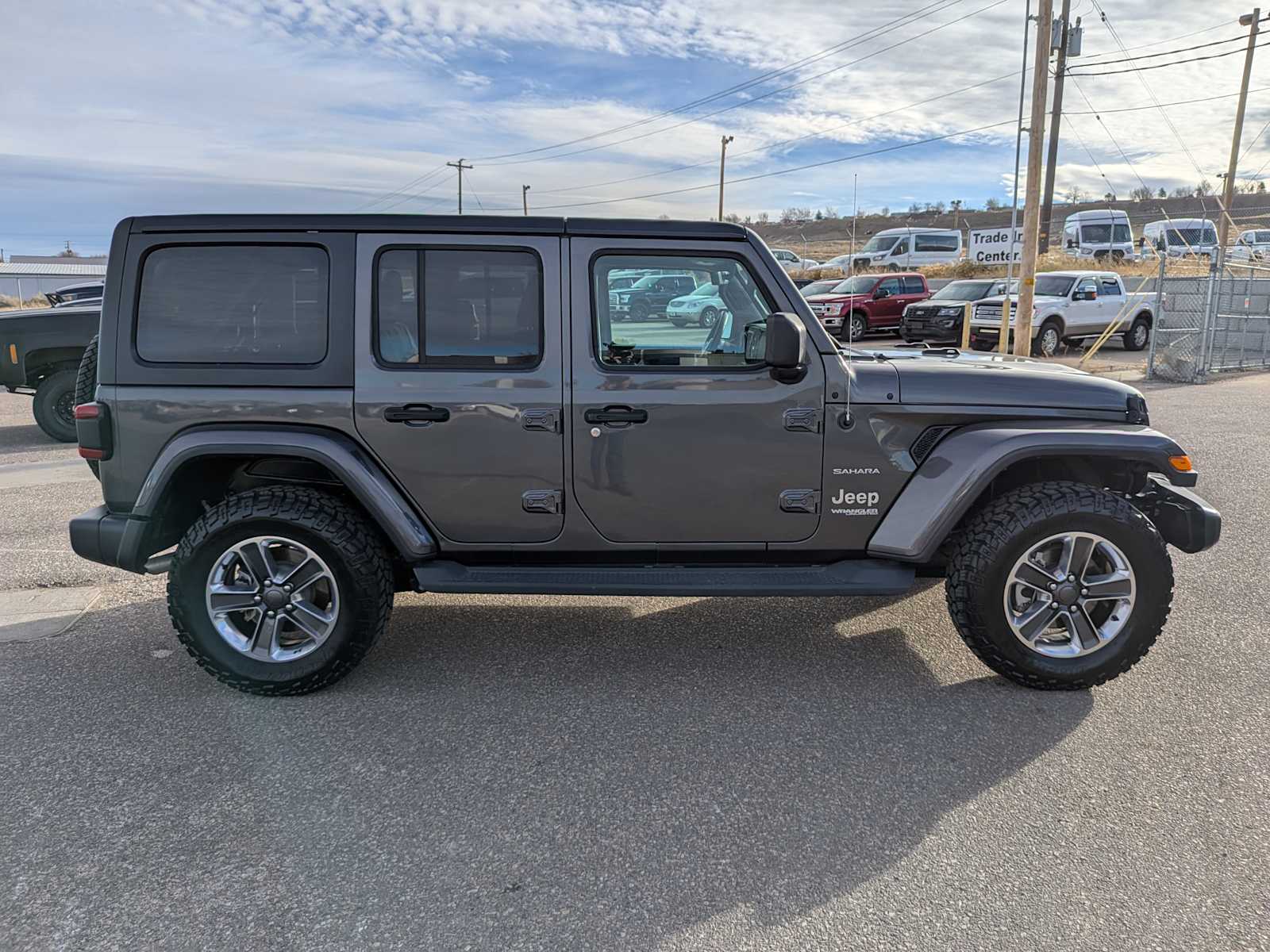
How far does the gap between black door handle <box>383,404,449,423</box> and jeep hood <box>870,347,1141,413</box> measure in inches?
75.2

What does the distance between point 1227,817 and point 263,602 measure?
143 inches

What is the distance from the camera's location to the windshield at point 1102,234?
34219mm

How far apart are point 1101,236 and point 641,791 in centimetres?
3740

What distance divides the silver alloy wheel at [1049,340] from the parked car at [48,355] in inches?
635

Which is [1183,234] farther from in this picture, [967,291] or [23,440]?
[23,440]

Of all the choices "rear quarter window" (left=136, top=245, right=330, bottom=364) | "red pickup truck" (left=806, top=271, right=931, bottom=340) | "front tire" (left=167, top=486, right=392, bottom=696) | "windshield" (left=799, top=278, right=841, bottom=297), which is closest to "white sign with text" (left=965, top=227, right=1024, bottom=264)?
"red pickup truck" (left=806, top=271, right=931, bottom=340)

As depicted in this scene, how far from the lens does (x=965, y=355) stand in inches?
185

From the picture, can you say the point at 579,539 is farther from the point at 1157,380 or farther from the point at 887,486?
the point at 1157,380

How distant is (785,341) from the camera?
3574 mm

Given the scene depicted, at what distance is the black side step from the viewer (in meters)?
3.83

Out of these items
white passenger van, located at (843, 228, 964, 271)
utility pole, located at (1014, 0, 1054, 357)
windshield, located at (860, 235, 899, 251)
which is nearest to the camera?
utility pole, located at (1014, 0, 1054, 357)

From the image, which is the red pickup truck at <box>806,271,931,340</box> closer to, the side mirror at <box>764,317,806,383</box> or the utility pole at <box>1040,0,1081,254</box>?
the utility pole at <box>1040,0,1081,254</box>

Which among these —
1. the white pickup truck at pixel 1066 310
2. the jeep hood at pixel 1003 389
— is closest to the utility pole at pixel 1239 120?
the white pickup truck at pixel 1066 310

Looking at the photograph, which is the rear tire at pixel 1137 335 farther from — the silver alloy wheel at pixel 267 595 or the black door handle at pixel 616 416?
the silver alloy wheel at pixel 267 595
